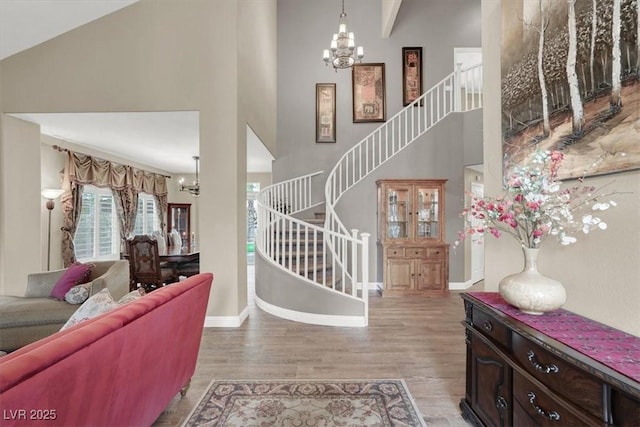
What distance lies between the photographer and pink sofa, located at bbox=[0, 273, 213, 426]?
2.97 ft

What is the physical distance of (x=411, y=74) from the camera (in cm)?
657

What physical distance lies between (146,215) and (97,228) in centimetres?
169

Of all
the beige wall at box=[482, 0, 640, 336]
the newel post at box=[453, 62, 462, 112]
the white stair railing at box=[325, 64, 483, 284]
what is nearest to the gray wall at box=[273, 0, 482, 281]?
the white stair railing at box=[325, 64, 483, 284]

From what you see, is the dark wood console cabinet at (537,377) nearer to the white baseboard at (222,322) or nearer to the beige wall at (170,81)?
the white baseboard at (222,322)

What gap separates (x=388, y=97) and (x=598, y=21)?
5.39 meters

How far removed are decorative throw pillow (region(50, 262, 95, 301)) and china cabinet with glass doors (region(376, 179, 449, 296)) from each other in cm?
417

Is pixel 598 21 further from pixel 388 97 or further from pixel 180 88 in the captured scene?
pixel 388 97

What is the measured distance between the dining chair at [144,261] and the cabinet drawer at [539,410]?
14.7 feet

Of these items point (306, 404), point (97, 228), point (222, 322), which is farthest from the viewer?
point (97, 228)

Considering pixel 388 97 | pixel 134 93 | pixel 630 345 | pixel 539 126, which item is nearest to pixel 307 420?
pixel 630 345

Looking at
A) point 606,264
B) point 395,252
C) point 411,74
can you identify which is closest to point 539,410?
point 606,264

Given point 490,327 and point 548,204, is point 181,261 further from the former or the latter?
point 548,204

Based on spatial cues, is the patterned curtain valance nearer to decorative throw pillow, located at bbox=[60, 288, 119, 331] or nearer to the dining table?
the dining table

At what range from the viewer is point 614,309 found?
55.2 inches
